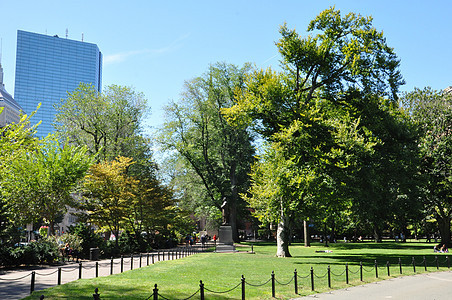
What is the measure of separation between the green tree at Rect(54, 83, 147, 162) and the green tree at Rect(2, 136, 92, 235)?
55.0 ft

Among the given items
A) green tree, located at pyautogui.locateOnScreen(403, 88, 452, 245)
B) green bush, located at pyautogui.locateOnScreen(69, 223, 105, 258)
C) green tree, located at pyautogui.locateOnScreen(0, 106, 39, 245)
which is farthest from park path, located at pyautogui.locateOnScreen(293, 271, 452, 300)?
green bush, located at pyautogui.locateOnScreen(69, 223, 105, 258)

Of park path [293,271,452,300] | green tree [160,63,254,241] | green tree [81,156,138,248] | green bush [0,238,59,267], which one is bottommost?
park path [293,271,452,300]

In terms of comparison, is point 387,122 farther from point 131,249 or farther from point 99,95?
point 99,95

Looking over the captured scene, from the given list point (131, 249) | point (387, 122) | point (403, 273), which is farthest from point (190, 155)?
point (403, 273)

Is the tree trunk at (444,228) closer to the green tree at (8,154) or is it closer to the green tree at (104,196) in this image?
the green tree at (104,196)

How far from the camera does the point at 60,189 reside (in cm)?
3033

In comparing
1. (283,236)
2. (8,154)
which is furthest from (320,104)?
(8,154)

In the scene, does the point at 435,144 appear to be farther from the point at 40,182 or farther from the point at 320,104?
the point at 40,182

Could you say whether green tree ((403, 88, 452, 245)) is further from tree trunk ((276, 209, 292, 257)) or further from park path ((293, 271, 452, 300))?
park path ((293, 271, 452, 300))

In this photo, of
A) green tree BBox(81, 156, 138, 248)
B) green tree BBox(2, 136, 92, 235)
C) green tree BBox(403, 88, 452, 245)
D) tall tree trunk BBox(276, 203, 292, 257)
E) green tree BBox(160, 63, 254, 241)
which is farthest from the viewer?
green tree BBox(160, 63, 254, 241)

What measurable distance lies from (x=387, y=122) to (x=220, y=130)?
2372 centimetres

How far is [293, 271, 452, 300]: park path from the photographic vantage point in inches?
528

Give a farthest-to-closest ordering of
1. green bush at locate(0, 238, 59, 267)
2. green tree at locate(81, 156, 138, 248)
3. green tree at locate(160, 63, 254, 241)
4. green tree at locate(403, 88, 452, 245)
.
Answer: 1. green tree at locate(160, 63, 254, 241)
2. green tree at locate(403, 88, 452, 245)
3. green tree at locate(81, 156, 138, 248)
4. green bush at locate(0, 238, 59, 267)

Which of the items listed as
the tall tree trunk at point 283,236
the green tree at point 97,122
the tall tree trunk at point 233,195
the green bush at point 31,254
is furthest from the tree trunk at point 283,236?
the green tree at point 97,122
